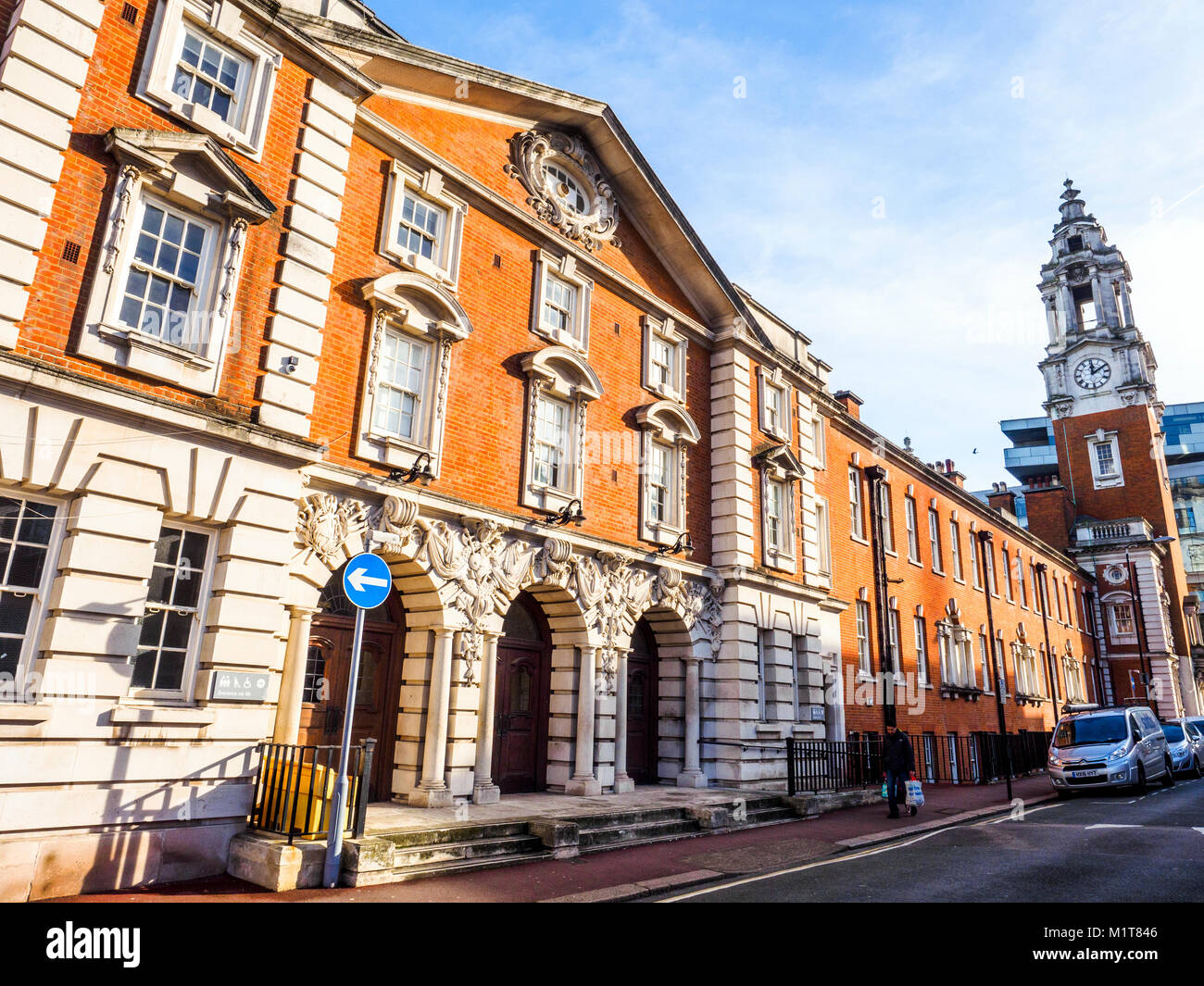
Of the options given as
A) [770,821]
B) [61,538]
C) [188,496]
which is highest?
[188,496]

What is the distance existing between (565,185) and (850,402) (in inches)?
564

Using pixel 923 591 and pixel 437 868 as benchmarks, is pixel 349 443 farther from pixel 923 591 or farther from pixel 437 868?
pixel 923 591

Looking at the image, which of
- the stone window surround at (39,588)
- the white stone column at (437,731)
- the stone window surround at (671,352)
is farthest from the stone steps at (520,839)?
the stone window surround at (671,352)

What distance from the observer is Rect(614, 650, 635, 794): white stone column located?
15320 millimetres

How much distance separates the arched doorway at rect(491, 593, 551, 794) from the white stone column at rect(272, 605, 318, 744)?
170 inches

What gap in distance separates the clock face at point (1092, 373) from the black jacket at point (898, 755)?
152 ft

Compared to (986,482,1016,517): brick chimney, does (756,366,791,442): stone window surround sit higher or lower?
lower

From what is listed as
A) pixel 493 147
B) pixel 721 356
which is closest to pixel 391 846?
pixel 493 147

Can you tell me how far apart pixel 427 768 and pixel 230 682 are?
3663mm

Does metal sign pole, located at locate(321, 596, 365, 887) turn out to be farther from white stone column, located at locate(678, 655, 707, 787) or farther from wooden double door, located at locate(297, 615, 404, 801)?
white stone column, located at locate(678, 655, 707, 787)

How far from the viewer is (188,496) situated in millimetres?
9352

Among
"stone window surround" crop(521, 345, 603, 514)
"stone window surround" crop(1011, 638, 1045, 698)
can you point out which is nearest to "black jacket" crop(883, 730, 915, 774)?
"stone window surround" crop(521, 345, 603, 514)

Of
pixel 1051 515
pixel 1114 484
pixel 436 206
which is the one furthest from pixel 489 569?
pixel 1114 484
